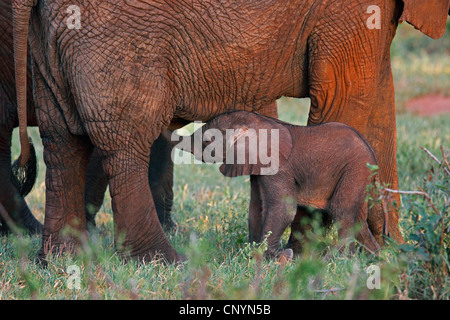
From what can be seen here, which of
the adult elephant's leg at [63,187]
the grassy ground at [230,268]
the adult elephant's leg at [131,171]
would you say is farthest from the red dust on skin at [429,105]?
the adult elephant's leg at [63,187]

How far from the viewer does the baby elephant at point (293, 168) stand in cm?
455

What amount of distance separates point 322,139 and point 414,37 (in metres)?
12.6

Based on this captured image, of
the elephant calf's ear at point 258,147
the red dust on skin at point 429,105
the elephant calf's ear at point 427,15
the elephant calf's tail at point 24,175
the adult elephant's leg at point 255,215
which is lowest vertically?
the adult elephant's leg at point 255,215

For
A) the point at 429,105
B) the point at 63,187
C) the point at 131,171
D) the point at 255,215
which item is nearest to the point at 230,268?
the point at 255,215

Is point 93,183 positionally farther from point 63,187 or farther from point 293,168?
point 293,168

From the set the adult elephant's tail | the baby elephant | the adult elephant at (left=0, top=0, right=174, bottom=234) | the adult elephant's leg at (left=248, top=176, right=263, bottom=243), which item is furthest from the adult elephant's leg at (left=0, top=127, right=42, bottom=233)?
the adult elephant's leg at (left=248, top=176, right=263, bottom=243)

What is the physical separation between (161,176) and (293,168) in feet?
5.35

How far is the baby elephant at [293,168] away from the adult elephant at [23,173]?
49.2 inches

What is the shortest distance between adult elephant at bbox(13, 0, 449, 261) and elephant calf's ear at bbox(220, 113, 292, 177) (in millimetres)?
262

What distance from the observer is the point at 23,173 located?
5.70 m

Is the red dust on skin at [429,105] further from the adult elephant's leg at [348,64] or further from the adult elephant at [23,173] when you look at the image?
the adult elephant's leg at [348,64]

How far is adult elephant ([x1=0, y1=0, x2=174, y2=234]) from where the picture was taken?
16.4ft

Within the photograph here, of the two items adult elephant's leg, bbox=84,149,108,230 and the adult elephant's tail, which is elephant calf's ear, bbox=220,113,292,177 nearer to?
the adult elephant's tail
